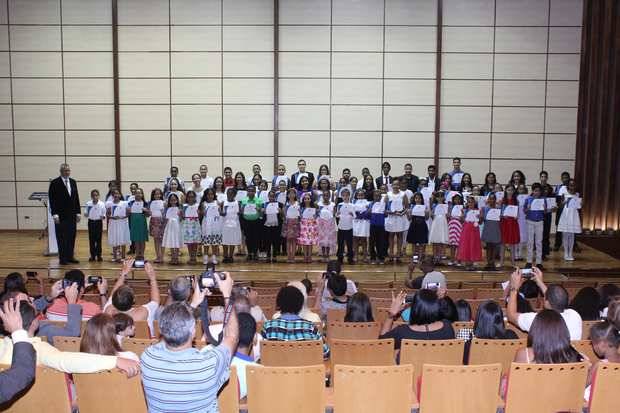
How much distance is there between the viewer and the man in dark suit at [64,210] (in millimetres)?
10977

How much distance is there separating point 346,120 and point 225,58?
123 inches

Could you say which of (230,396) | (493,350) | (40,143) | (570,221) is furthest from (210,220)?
(230,396)

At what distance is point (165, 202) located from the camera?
11.5 m

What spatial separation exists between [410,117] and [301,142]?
258cm

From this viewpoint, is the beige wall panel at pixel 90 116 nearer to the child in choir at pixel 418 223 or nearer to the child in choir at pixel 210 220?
the child in choir at pixel 210 220

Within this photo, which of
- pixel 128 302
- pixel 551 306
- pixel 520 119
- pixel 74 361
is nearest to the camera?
pixel 74 361

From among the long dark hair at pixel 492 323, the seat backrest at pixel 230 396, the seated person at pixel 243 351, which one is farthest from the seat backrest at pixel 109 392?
the long dark hair at pixel 492 323

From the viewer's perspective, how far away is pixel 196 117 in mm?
15109

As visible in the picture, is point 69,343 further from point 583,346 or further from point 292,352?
point 583,346

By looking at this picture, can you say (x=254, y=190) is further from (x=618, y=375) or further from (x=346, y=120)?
(x=618, y=375)

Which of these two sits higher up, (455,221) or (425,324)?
(455,221)

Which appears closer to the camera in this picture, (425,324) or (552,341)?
(552,341)

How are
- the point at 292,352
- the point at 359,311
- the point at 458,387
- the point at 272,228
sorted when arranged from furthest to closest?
the point at 272,228, the point at 359,311, the point at 292,352, the point at 458,387

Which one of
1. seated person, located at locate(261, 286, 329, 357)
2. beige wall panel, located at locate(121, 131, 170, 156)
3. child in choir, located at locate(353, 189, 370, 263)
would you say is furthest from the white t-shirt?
beige wall panel, located at locate(121, 131, 170, 156)
